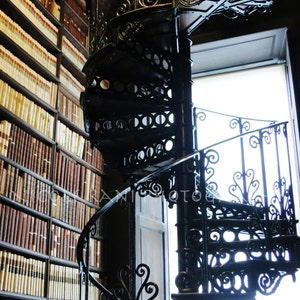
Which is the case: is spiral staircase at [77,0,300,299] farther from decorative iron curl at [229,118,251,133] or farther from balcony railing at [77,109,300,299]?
decorative iron curl at [229,118,251,133]

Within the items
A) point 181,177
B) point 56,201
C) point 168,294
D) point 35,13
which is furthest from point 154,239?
point 35,13

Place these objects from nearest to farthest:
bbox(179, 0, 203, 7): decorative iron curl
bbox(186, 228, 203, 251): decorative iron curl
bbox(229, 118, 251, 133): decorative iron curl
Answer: bbox(186, 228, 203, 251): decorative iron curl → bbox(179, 0, 203, 7): decorative iron curl → bbox(229, 118, 251, 133): decorative iron curl

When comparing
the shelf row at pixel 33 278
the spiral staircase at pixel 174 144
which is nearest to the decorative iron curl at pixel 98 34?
the spiral staircase at pixel 174 144

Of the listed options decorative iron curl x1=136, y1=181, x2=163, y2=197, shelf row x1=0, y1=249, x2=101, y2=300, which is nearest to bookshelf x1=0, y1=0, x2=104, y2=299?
Answer: shelf row x1=0, y1=249, x2=101, y2=300

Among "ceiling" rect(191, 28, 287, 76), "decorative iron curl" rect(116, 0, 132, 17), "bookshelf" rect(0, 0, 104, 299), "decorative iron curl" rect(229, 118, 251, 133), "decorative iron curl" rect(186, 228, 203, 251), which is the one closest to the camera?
"decorative iron curl" rect(186, 228, 203, 251)

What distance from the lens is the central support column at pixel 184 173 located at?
2.79m

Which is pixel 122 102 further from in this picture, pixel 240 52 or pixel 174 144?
pixel 240 52

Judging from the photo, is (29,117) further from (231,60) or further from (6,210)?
(231,60)

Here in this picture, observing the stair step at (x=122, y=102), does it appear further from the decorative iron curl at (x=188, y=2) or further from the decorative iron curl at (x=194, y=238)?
the decorative iron curl at (x=194, y=238)

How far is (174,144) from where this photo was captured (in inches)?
129

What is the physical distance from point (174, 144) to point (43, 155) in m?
0.96

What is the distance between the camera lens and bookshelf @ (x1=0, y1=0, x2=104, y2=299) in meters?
3.23

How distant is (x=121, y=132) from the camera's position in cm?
331

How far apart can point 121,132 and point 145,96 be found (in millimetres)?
270
